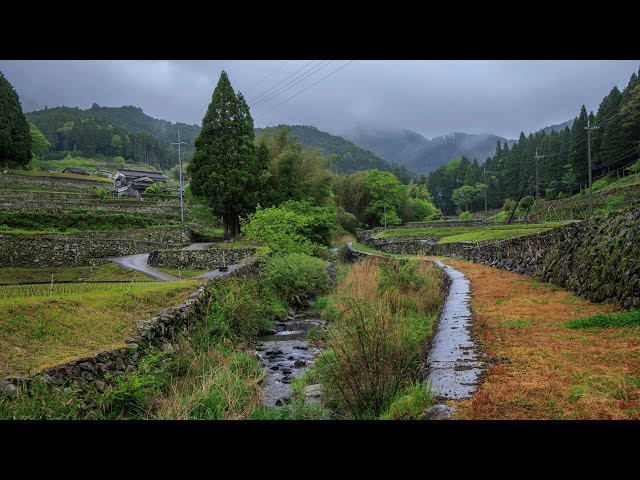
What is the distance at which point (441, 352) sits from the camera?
6320mm

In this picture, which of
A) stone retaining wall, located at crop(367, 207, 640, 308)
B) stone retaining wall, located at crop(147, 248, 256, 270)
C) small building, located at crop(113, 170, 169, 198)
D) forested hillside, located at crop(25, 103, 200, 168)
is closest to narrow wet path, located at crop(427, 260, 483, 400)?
stone retaining wall, located at crop(367, 207, 640, 308)

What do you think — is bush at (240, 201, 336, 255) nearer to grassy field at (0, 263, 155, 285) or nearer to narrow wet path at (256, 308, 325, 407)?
grassy field at (0, 263, 155, 285)

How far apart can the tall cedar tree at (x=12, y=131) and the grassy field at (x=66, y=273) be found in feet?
108

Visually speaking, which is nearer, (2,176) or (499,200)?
(2,176)

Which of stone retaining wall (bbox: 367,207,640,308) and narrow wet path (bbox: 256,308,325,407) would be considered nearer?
stone retaining wall (bbox: 367,207,640,308)

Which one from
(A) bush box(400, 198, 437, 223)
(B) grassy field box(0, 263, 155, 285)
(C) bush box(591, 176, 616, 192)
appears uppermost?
(C) bush box(591, 176, 616, 192)

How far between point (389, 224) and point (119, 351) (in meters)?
63.7

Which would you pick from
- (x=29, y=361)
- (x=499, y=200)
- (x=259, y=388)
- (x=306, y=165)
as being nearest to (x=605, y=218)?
(x=259, y=388)

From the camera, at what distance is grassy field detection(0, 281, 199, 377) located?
254 inches

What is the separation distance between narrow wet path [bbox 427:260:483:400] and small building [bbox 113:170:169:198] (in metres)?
58.8

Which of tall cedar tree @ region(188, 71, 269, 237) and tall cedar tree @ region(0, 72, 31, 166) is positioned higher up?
tall cedar tree @ region(0, 72, 31, 166)

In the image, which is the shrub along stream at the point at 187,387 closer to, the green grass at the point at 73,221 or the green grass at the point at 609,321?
the green grass at the point at 609,321
